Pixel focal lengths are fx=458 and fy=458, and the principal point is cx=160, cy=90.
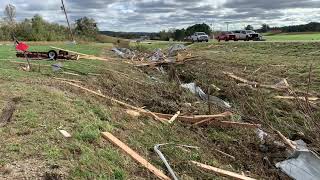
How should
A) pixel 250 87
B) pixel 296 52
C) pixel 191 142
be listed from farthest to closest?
1. pixel 296 52
2. pixel 250 87
3. pixel 191 142

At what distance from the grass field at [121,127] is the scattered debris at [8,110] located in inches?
5.1

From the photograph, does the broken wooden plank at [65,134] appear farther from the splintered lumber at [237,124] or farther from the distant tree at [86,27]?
the distant tree at [86,27]

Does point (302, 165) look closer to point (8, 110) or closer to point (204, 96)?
point (8, 110)

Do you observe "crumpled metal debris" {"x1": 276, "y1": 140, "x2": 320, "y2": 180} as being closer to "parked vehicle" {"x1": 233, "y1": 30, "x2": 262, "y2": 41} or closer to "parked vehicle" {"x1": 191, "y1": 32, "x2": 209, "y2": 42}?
"parked vehicle" {"x1": 233, "y1": 30, "x2": 262, "y2": 41}

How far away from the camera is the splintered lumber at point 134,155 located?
731 centimetres

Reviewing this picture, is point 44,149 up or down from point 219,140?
up

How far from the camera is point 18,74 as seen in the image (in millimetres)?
15219

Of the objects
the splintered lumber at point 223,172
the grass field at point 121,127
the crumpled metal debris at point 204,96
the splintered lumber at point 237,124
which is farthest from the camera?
the crumpled metal debris at point 204,96

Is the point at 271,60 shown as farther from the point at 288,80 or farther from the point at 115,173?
the point at 115,173

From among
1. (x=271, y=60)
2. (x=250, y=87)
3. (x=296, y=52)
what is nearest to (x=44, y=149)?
(x=250, y=87)

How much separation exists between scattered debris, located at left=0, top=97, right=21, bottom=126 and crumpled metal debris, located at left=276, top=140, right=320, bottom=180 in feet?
18.3

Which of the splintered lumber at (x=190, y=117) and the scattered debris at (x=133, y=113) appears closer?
the scattered debris at (x=133, y=113)

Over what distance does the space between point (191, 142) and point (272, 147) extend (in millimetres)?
1926

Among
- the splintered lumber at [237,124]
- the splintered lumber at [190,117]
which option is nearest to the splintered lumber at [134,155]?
the splintered lumber at [190,117]
